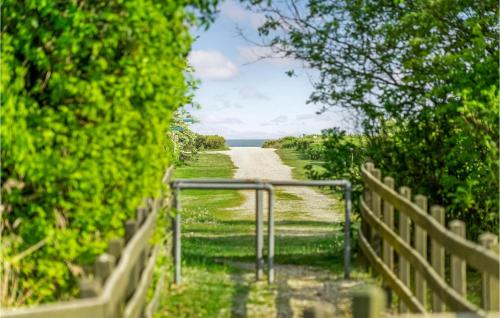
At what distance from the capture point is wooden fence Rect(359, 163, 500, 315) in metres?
5.22

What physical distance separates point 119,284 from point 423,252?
340 cm

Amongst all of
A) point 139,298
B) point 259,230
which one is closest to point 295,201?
point 259,230

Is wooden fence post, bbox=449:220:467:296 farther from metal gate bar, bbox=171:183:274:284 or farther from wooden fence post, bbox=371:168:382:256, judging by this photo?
metal gate bar, bbox=171:183:274:284

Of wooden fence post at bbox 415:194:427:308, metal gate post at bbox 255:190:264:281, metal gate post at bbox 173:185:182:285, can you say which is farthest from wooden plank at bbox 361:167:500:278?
metal gate post at bbox 173:185:182:285

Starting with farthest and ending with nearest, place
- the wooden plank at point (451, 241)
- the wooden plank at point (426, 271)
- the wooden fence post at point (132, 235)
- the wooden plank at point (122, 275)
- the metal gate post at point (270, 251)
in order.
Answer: the metal gate post at point (270, 251), the wooden fence post at point (132, 235), the wooden plank at point (426, 271), the wooden plank at point (451, 241), the wooden plank at point (122, 275)

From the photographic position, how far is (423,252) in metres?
6.75

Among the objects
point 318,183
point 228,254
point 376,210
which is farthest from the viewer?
point 228,254

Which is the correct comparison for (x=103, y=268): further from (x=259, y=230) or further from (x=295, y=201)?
(x=295, y=201)

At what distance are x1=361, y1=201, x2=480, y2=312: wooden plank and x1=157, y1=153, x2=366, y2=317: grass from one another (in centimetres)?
149

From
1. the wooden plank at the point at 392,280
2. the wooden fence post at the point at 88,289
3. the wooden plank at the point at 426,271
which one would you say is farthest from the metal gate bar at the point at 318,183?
the wooden fence post at the point at 88,289

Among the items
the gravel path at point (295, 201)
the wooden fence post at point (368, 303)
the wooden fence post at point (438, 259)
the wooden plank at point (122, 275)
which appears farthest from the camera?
the gravel path at point (295, 201)

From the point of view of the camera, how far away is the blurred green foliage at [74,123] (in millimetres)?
6203

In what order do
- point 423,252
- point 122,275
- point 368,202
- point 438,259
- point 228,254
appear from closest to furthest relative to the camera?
point 122,275
point 438,259
point 423,252
point 368,202
point 228,254

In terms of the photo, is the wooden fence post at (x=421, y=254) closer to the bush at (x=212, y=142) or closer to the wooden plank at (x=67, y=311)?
the wooden plank at (x=67, y=311)
